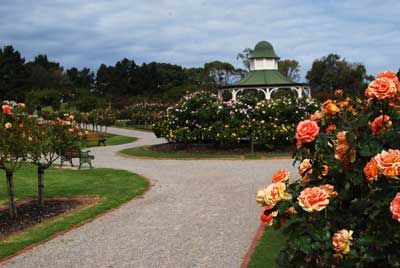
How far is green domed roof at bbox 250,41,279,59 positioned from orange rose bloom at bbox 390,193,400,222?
35.5 meters

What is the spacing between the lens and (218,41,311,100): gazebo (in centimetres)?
3416

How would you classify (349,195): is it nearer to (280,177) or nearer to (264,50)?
(280,177)

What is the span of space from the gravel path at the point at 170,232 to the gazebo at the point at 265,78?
2175 centimetres

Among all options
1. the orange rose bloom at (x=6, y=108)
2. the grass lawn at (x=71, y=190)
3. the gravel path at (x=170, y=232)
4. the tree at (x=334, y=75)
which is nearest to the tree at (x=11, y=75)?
the tree at (x=334, y=75)

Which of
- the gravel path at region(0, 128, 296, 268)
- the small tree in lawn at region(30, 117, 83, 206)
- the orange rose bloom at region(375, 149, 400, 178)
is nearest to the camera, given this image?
the orange rose bloom at region(375, 149, 400, 178)

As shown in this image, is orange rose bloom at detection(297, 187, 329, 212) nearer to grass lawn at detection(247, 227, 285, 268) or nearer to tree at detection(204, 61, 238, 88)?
grass lawn at detection(247, 227, 285, 268)

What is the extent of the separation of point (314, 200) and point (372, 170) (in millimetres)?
392

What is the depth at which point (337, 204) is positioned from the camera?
3221 millimetres

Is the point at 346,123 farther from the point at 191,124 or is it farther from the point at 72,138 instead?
the point at 191,124

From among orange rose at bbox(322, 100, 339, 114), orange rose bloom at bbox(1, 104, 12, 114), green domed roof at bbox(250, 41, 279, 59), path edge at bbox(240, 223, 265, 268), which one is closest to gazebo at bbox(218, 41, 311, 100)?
green domed roof at bbox(250, 41, 279, 59)

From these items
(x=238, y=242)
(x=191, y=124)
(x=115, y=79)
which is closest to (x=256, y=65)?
(x=191, y=124)

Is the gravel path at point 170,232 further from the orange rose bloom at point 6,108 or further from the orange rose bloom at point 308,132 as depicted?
the orange rose bloom at point 308,132

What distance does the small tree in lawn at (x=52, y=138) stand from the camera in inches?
355

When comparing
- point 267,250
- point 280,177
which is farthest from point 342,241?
point 267,250
